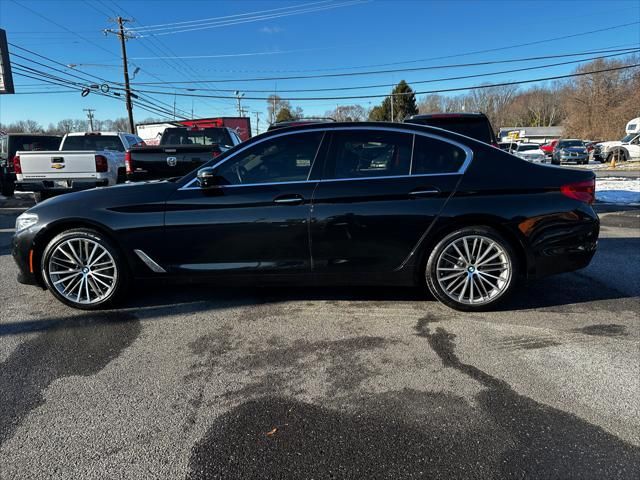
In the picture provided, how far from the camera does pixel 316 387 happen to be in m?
2.57

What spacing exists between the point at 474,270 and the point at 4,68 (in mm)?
22650

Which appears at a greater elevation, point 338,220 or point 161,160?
point 161,160

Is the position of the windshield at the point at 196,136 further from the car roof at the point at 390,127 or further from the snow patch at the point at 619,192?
the snow patch at the point at 619,192

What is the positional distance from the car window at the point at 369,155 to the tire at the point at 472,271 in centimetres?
78

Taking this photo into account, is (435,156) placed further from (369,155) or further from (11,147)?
(11,147)

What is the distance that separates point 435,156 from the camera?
11.9 feet

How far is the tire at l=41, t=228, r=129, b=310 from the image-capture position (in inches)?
144

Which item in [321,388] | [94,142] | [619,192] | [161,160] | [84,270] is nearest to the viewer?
[321,388]

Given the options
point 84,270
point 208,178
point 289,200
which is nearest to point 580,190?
point 289,200

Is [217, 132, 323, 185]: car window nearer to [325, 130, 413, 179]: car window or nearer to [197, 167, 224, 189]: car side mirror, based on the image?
[197, 167, 224, 189]: car side mirror

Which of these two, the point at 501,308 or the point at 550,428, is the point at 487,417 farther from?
the point at 501,308

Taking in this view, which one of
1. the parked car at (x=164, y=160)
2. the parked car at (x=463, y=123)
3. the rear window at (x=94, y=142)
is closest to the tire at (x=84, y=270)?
the parked car at (x=164, y=160)

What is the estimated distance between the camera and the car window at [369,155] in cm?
Answer: 360

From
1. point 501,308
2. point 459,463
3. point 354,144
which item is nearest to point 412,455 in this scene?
point 459,463
